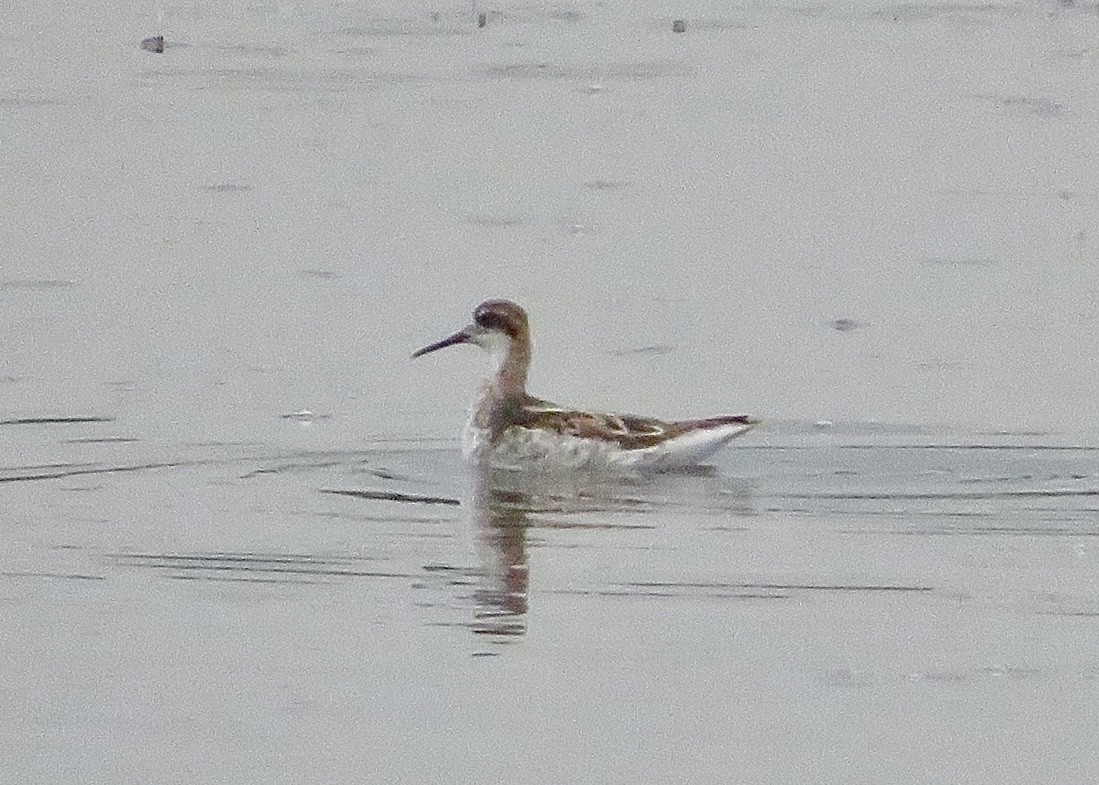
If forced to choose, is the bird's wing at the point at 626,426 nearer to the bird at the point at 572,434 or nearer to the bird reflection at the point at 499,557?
the bird at the point at 572,434

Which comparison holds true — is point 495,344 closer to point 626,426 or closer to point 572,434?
point 572,434

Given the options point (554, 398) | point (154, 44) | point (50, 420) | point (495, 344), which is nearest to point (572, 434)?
point (495, 344)

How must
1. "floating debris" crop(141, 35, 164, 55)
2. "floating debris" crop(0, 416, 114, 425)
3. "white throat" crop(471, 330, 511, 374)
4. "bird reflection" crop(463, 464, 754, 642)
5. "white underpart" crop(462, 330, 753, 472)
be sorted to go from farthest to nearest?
"floating debris" crop(141, 35, 164, 55) < "white throat" crop(471, 330, 511, 374) < "floating debris" crop(0, 416, 114, 425) < "white underpart" crop(462, 330, 753, 472) < "bird reflection" crop(463, 464, 754, 642)

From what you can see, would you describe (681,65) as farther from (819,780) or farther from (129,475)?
(819,780)

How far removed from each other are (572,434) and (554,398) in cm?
152

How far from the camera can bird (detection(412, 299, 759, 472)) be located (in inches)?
489

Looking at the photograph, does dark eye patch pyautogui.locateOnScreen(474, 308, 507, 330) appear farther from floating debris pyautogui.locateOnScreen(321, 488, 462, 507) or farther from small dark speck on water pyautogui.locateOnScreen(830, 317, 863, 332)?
floating debris pyautogui.locateOnScreen(321, 488, 462, 507)

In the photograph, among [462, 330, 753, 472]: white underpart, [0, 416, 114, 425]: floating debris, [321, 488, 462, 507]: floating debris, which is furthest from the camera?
[0, 416, 114, 425]: floating debris

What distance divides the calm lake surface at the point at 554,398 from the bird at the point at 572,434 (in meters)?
0.14

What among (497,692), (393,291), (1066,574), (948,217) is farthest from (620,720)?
(948,217)

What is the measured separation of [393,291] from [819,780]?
27.3 ft

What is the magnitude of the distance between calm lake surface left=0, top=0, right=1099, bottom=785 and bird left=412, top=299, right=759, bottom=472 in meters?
0.14

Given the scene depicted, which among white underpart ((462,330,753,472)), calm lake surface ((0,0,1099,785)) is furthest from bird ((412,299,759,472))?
calm lake surface ((0,0,1099,785))

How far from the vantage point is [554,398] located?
1427 centimetres
